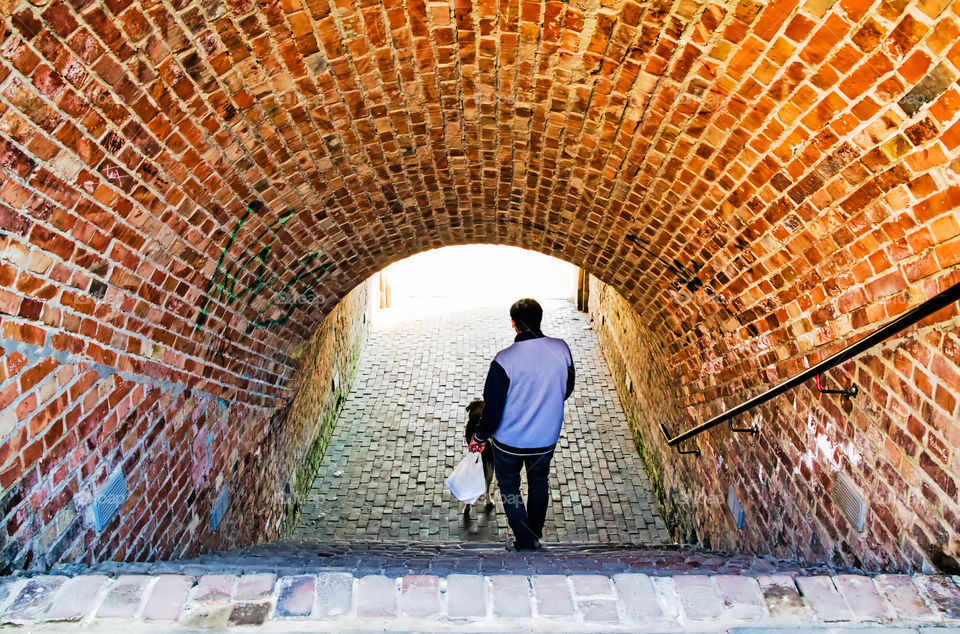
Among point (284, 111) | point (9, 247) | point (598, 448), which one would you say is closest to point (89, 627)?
point (9, 247)

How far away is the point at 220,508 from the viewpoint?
4.69 metres

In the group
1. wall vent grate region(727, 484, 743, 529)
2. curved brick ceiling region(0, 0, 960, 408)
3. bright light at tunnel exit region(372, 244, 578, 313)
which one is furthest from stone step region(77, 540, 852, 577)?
bright light at tunnel exit region(372, 244, 578, 313)

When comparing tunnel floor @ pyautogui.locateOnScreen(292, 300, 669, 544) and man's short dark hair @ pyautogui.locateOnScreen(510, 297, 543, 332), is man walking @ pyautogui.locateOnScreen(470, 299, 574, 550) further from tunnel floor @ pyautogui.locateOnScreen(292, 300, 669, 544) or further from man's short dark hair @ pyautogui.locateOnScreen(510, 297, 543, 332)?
tunnel floor @ pyautogui.locateOnScreen(292, 300, 669, 544)

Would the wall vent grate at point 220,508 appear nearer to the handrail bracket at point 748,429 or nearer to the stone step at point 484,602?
the stone step at point 484,602

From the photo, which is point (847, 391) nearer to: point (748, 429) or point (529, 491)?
point (748, 429)

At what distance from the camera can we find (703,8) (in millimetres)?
2760

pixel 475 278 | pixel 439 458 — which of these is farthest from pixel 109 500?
pixel 475 278

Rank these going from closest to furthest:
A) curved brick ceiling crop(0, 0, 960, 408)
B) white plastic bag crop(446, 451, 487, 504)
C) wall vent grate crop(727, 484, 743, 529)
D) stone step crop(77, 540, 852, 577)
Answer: curved brick ceiling crop(0, 0, 960, 408)
stone step crop(77, 540, 852, 577)
wall vent grate crop(727, 484, 743, 529)
white plastic bag crop(446, 451, 487, 504)

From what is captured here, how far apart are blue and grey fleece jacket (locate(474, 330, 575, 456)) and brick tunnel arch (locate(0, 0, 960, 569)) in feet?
3.80

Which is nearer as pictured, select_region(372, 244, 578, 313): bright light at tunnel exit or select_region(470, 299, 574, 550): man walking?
select_region(470, 299, 574, 550): man walking

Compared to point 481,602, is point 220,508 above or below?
above

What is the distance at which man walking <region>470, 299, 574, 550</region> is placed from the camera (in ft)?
13.8

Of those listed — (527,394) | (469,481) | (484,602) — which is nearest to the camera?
(484,602)

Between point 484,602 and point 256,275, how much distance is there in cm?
289
